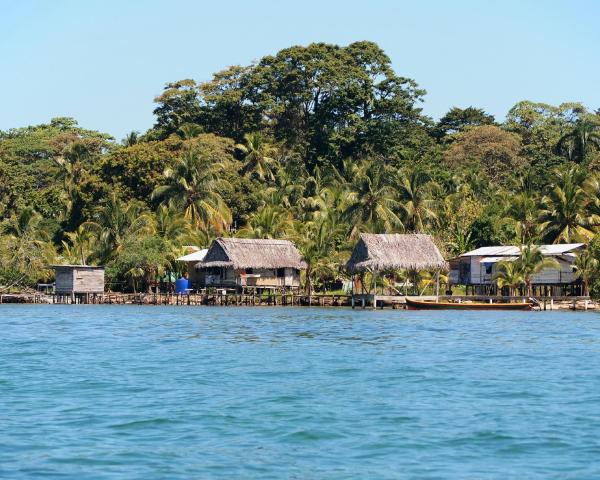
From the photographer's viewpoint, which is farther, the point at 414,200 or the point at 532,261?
the point at 414,200

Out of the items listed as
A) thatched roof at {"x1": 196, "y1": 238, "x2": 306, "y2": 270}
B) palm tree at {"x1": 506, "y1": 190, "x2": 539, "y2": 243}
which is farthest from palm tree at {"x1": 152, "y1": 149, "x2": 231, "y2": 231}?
palm tree at {"x1": 506, "y1": 190, "x2": 539, "y2": 243}

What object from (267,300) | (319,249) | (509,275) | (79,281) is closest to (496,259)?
(509,275)

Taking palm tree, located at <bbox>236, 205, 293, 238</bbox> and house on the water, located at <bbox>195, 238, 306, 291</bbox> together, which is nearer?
house on the water, located at <bbox>195, 238, 306, 291</bbox>

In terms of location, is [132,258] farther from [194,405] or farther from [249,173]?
[194,405]

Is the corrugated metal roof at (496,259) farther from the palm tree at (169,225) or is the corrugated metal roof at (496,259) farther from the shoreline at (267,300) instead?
the palm tree at (169,225)

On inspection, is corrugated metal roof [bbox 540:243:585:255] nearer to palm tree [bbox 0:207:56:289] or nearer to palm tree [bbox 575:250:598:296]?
palm tree [bbox 575:250:598:296]

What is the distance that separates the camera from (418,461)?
14.4 m

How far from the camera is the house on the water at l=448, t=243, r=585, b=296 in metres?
55.1

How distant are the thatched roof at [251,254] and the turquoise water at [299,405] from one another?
23.0m

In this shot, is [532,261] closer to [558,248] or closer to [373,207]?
[558,248]

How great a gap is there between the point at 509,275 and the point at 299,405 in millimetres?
37562

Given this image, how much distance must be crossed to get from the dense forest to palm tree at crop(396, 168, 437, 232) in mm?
110

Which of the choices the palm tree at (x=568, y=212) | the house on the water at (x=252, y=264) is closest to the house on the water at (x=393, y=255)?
the house on the water at (x=252, y=264)

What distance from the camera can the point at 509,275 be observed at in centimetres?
5488
